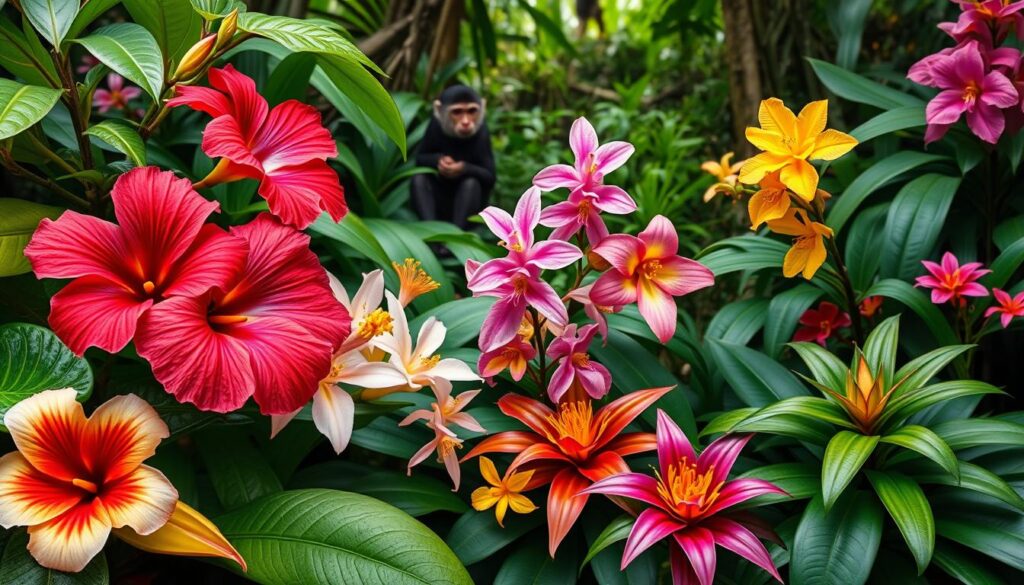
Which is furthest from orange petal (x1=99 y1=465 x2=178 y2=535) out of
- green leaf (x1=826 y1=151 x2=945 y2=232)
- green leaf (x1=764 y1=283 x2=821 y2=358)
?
green leaf (x1=826 y1=151 x2=945 y2=232)

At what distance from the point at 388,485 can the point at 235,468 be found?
0.20 m

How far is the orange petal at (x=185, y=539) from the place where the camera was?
85 centimetres

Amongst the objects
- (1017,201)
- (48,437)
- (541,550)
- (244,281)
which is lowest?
(541,550)

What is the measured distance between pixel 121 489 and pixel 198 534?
92 millimetres

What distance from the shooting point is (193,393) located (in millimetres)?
795

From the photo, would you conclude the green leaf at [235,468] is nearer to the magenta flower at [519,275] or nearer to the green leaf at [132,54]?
the magenta flower at [519,275]

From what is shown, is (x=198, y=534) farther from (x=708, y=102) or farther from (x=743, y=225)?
(x=708, y=102)

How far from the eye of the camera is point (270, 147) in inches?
39.5

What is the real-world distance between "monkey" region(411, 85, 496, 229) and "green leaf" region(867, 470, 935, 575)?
40.4 inches

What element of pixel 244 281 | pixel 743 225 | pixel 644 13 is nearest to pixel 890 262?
pixel 743 225

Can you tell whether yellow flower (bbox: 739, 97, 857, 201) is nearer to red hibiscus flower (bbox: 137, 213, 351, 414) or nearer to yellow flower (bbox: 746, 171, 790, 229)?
yellow flower (bbox: 746, 171, 790, 229)

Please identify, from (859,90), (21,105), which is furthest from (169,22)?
(859,90)

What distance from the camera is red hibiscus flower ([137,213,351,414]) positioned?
80 cm

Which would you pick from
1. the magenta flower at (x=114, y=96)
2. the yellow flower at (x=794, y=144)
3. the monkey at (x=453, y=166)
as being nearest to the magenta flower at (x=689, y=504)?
the yellow flower at (x=794, y=144)
